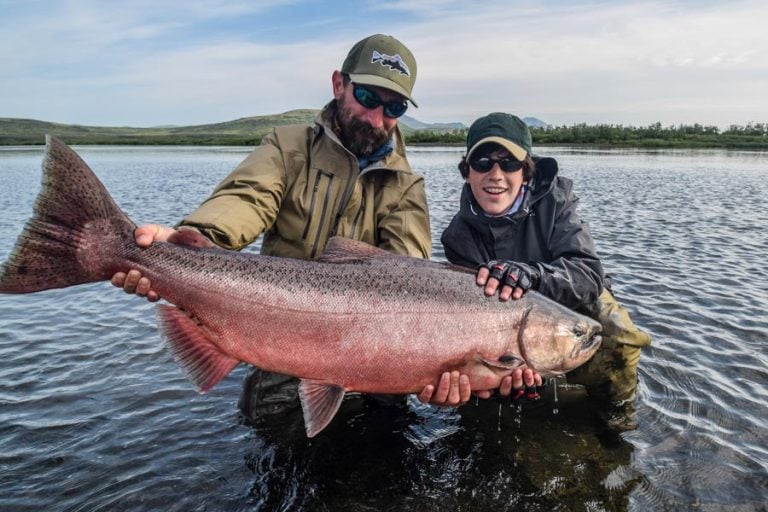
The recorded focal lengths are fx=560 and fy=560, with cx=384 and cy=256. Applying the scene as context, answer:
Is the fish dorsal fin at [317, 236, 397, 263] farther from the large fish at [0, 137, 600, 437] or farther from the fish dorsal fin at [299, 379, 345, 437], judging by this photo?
the fish dorsal fin at [299, 379, 345, 437]

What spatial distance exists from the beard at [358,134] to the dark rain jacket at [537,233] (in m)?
0.96

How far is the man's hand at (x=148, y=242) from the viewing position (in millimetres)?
3221

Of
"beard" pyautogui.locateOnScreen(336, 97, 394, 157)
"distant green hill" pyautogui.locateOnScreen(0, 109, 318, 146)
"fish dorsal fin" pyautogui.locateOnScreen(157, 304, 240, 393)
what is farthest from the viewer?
"distant green hill" pyautogui.locateOnScreen(0, 109, 318, 146)

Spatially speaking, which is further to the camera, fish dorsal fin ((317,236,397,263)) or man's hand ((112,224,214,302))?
fish dorsal fin ((317,236,397,263))

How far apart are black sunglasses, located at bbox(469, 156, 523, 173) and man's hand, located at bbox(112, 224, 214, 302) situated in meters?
2.32

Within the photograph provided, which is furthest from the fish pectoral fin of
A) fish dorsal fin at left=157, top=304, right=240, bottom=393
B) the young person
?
fish dorsal fin at left=157, top=304, right=240, bottom=393

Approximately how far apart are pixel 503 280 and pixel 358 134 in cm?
180

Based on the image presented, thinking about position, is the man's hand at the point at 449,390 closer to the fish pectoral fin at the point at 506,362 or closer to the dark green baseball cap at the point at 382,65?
the fish pectoral fin at the point at 506,362

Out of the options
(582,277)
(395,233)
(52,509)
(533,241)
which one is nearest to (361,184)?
(395,233)

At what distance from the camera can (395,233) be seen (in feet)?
15.2

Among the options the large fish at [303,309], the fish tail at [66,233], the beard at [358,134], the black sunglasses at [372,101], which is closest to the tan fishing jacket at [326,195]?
the beard at [358,134]

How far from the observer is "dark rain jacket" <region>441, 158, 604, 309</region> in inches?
175

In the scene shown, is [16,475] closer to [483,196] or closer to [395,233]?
[395,233]

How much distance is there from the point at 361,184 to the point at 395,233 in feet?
1.66
